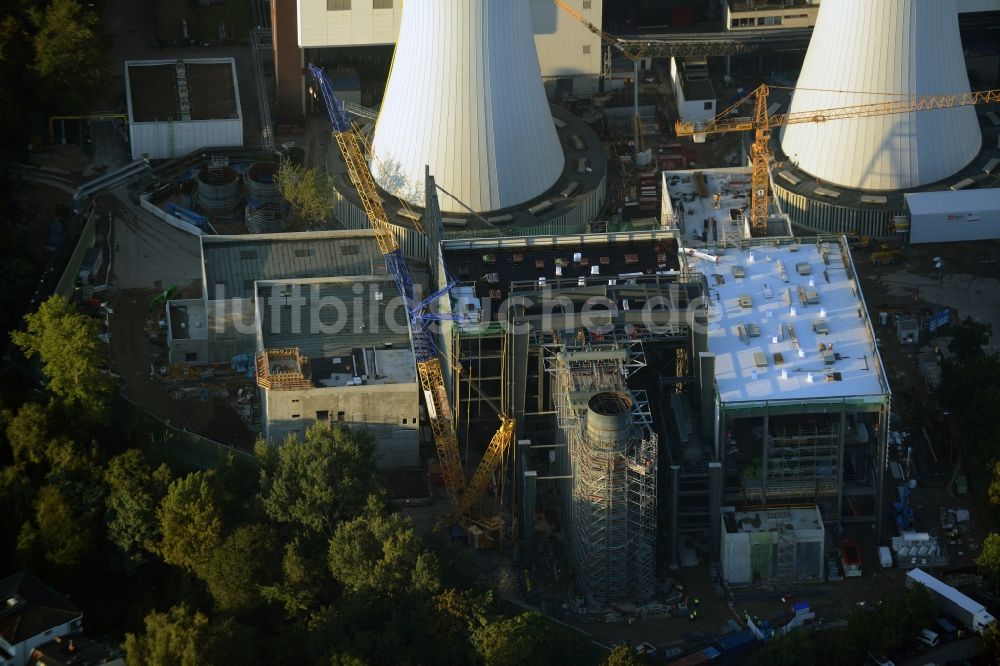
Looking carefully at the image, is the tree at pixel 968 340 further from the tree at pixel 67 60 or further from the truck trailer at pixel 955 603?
the tree at pixel 67 60

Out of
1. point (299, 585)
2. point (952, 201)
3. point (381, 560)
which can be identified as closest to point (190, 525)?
point (299, 585)

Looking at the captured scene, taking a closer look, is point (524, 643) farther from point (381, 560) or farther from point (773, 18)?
point (773, 18)

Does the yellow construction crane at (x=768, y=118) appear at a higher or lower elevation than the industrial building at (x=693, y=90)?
lower

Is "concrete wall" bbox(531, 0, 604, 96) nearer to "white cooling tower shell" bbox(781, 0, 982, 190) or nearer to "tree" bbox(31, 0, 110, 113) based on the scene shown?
"white cooling tower shell" bbox(781, 0, 982, 190)

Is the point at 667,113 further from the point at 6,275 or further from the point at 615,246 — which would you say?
the point at 6,275

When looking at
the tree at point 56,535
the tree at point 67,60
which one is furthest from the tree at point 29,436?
the tree at point 67,60

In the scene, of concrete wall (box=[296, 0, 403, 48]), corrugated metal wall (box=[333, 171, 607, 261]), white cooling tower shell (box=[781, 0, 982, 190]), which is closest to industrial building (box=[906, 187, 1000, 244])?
white cooling tower shell (box=[781, 0, 982, 190])
